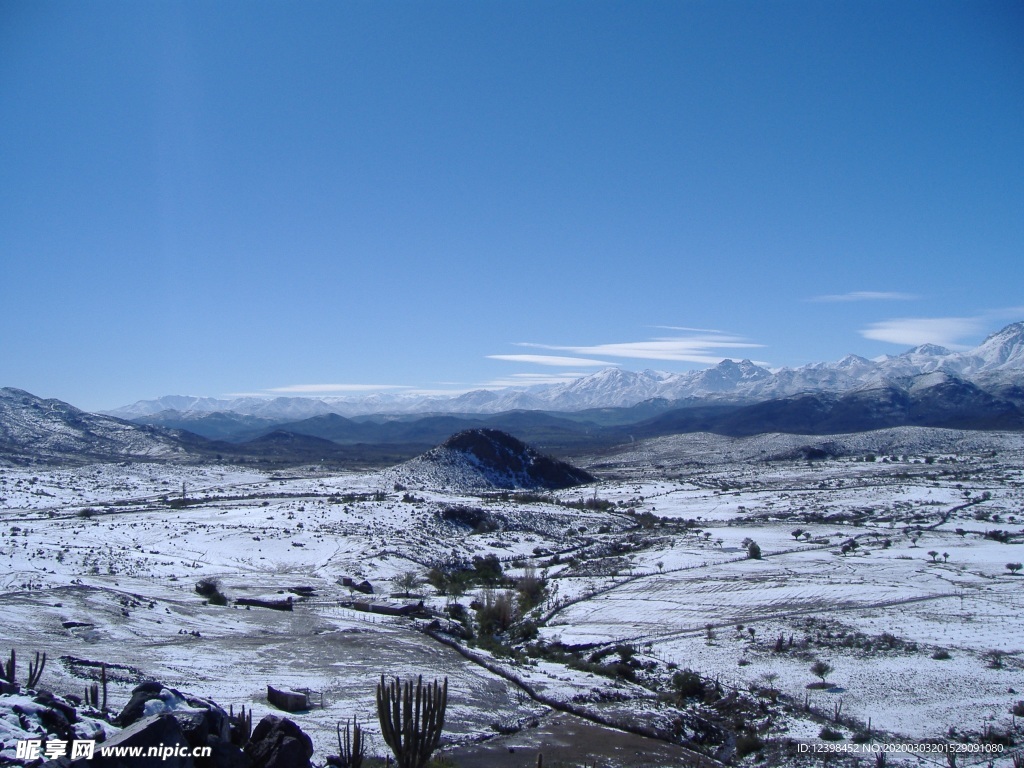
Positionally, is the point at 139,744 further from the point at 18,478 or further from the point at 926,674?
the point at 18,478

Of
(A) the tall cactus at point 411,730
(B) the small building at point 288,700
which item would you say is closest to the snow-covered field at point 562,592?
(B) the small building at point 288,700

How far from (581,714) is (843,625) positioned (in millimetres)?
11666

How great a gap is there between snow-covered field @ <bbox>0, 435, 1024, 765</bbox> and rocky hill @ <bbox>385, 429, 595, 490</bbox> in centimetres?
972

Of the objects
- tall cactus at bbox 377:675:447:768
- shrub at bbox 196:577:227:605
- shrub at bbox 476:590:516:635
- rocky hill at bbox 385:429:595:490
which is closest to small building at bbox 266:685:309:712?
tall cactus at bbox 377:675:447:768

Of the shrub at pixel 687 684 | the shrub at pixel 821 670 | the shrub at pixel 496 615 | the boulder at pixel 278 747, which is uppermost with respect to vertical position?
the boulder at pixel 278 747

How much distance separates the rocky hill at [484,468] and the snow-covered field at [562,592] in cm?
972

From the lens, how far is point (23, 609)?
20.5 meters

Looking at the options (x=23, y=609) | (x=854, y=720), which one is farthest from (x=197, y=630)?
(x=854, y=720)

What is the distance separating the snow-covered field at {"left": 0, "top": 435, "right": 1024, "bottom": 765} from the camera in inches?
678

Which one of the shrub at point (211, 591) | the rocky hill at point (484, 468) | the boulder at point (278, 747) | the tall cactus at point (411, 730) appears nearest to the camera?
the boulder at point (278, 747)

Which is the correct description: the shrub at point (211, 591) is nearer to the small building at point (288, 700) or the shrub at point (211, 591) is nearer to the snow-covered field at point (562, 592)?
the snow-covered field at point (562, 592)

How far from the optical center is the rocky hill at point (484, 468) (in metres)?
75.6

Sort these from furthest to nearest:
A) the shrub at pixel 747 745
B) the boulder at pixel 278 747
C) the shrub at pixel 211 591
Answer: the shrub at pixel 211 591 < the shrub at pixel 747 745 < the boulder at pixel 278 747

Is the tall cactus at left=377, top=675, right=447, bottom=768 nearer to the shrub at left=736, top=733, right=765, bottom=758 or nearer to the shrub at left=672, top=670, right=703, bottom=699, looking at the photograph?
the shrub at left=736, top=733, right=765, bottom=758
